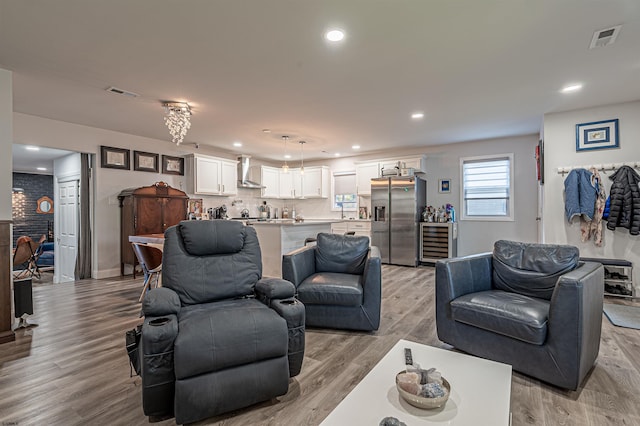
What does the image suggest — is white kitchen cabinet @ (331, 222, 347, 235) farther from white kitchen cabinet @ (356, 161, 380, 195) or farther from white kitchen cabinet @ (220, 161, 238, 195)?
white kitchen cabinet @ (220, 161, 238, 195)

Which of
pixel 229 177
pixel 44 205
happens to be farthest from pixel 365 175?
pixel 44 205

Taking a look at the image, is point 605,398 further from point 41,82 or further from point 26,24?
point 41,82

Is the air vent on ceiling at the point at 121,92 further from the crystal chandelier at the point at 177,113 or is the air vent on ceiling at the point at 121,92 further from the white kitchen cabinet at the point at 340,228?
the white kitchen cabinet at the point at 340,228

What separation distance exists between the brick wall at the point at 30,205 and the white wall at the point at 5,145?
24.5ft

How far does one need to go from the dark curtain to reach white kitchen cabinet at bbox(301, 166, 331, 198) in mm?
4591

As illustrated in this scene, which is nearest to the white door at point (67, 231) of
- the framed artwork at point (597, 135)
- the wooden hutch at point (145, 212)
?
the wooden hutch at point (145, 212)

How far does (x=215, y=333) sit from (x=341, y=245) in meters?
1.90

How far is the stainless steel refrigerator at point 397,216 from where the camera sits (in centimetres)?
636

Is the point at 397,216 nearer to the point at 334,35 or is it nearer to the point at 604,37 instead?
the point at 604,37

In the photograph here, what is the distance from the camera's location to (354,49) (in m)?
2.72

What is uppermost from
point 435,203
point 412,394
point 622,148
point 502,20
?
point 502,20

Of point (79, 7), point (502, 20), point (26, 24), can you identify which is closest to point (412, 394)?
point (502, 20)

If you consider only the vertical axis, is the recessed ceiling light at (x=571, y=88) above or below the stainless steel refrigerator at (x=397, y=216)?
above

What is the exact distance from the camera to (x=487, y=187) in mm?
6223
